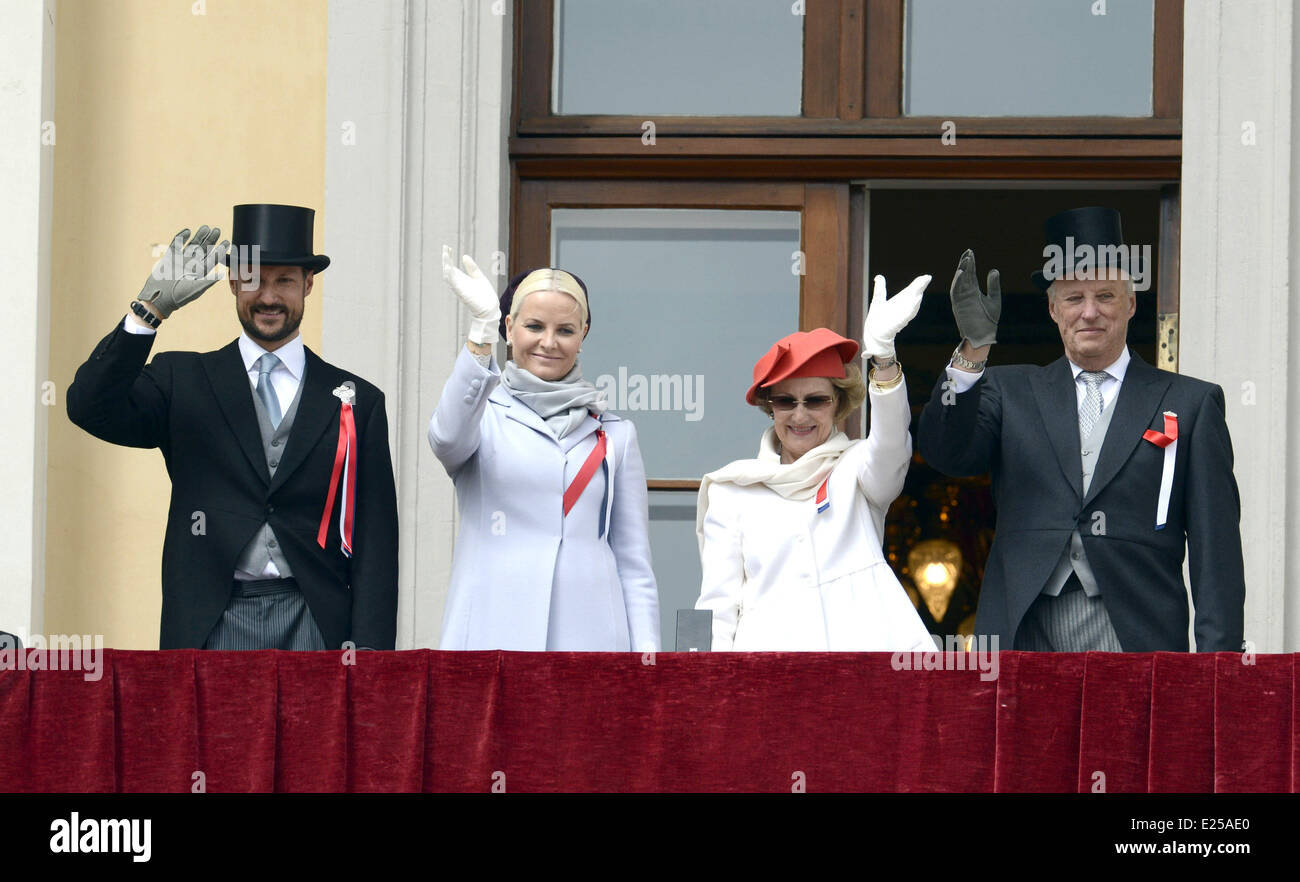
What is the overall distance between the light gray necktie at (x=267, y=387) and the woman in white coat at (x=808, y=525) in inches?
44.0

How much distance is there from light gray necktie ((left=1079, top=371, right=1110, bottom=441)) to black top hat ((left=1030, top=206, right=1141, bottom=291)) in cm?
26

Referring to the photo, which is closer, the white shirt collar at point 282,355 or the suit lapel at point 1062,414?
the suit lapel at point 1062,414

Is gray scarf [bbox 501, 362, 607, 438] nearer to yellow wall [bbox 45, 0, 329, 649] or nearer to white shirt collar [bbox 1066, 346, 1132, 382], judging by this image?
white shirt collar [bbox 1066, 346, 1132, 382]

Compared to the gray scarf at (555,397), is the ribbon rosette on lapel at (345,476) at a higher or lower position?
lower

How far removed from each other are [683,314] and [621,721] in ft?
8.43

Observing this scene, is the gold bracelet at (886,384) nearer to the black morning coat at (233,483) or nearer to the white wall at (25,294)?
the black morning coat at (233,483)

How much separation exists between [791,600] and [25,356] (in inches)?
109

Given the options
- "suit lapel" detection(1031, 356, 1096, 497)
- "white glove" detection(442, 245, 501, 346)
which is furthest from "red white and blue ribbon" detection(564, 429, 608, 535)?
"suit lapel" detection(1031, 356, 1096, 497)

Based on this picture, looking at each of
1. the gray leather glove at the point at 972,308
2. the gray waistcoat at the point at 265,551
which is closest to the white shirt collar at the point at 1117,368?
the gray leather glove at the point at 972,308

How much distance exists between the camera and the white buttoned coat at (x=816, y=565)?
5043 millimetres

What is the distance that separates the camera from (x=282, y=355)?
5.29 m

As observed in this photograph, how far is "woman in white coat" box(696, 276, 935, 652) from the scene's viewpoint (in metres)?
5.05

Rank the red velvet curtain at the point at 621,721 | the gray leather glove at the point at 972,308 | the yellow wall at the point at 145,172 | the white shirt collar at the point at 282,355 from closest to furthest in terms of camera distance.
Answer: the red velvet curtain at the point at 621,721, the gray leather glove at the point at 972,308, the white shirt collar at the point at 282,355, the yellow wall at the point at 145,172
